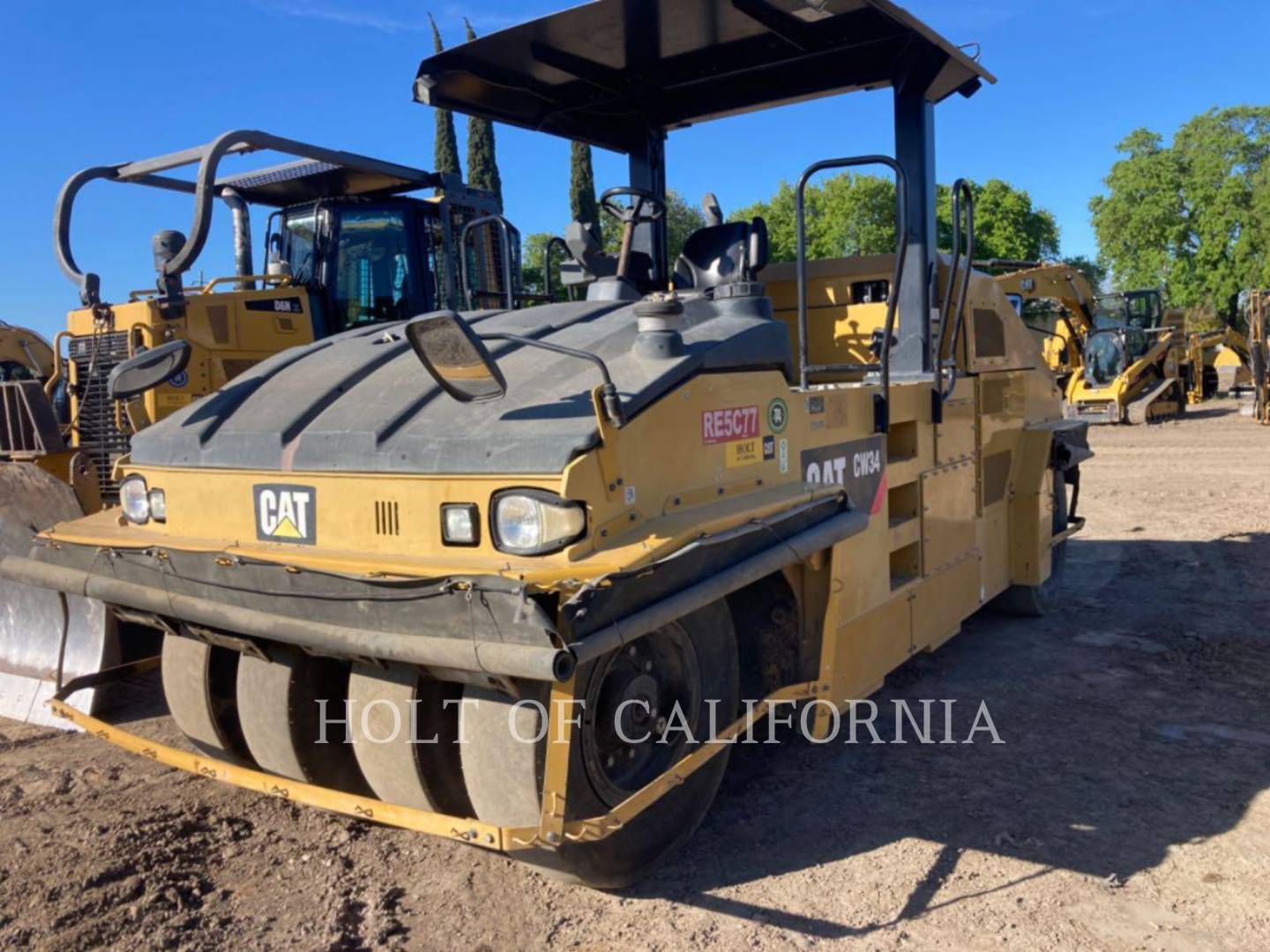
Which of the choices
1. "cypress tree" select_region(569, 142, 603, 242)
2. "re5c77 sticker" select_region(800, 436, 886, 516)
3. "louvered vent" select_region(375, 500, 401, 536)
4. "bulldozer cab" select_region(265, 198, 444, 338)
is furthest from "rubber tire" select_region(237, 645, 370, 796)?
"cypress tree" select_region(569, 142, 603, 242)

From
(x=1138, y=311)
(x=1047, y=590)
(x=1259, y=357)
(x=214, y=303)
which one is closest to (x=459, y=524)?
(x=1047, y=590)

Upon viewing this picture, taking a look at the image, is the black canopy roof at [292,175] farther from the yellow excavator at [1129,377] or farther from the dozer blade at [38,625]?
the yellow excavator at [1129,377]

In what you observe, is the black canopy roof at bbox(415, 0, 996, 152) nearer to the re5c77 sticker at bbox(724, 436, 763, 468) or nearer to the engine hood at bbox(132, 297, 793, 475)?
the engine hood at bbox(132, 297, 793, 475)

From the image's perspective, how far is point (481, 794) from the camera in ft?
8.97

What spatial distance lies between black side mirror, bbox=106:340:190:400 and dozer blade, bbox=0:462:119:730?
1.52 metres

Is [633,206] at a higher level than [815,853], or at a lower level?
higher

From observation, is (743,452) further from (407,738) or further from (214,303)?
(214,303)

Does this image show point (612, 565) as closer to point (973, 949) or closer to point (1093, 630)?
point (973, 949)

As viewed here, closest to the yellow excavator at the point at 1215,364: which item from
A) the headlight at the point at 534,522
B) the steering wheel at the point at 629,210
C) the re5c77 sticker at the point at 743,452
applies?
the steering wheel at the point at 629,210

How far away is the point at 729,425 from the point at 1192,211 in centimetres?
4059

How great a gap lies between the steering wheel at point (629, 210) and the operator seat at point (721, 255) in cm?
29

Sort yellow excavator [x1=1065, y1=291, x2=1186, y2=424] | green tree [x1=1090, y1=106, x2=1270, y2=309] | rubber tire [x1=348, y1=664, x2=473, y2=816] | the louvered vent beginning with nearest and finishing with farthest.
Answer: the louvered vent → rubber tire [x1=348, y1=664, x2=473, y2=816] → yellow excavator [x1=1065, y1=291, x2=1186, y2=424] → green tree [x1=1090, y1=106, x2=1270, y2=309]

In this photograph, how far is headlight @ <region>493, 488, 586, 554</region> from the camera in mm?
2502

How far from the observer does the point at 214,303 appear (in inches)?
300
